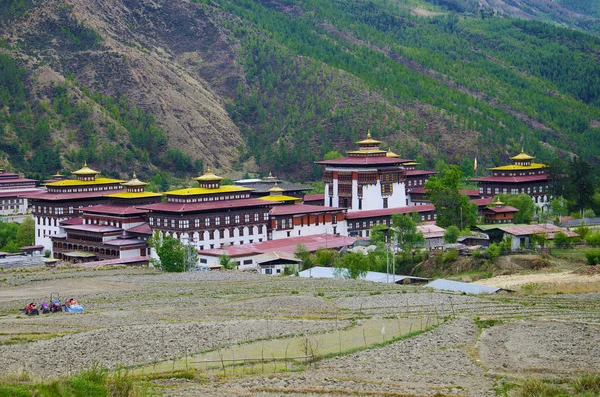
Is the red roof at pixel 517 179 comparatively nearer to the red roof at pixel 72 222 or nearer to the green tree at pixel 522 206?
the green tree at pixel 522 206

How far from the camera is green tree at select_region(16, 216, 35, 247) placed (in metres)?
104

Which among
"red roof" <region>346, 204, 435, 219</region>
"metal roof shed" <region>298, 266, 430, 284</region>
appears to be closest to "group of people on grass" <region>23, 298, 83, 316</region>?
"metal roof shed" <region>298, 266, 430, 284</region>

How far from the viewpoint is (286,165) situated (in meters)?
155

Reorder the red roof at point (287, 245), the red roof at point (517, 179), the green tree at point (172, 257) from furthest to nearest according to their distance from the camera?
the red roof at point (517, 179), the red roof at point (287, 245), the green tree at point (172, 257)

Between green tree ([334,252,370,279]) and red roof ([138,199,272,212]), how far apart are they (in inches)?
717

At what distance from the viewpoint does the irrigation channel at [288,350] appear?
143ft

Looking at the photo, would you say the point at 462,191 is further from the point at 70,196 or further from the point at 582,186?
the point at 70,196

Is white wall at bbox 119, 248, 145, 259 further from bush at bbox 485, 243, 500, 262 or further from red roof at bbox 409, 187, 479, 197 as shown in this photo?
red roof at bbox 409, 187, 479, 197

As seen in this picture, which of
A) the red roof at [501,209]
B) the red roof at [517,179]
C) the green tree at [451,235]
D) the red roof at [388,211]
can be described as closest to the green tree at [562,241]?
the green tree at [451,235]

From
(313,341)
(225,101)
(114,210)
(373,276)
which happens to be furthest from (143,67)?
(313,341)

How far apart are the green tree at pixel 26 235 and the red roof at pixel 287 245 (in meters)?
23.9

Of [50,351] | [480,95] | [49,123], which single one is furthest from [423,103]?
[50,351]

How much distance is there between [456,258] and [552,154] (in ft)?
279

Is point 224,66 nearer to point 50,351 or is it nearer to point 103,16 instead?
point 103,16
